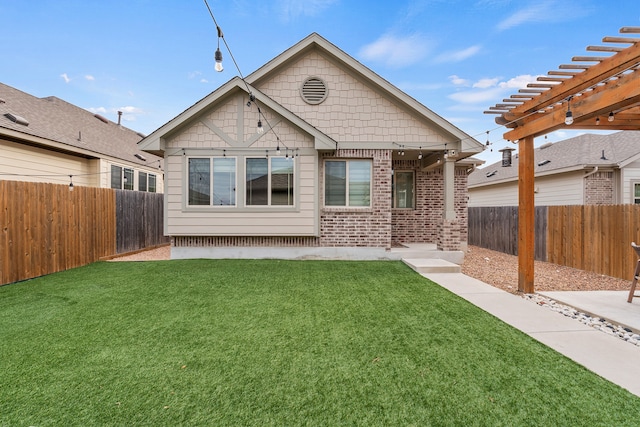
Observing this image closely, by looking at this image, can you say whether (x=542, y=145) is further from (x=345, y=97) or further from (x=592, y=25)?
(x=345, y=97)

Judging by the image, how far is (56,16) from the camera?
10.7 m

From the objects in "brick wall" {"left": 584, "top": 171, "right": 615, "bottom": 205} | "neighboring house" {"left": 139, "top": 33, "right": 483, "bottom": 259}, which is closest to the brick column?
"neighboring house" {"left": 139, "top": 33, "right": 483, "bottom": 259}

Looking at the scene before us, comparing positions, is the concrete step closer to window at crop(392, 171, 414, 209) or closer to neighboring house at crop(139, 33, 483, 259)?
neighboring house at crop(139, 33, 483, 259)

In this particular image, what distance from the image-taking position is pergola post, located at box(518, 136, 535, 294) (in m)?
5.37

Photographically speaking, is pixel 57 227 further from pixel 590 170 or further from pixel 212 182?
pixel 590 170

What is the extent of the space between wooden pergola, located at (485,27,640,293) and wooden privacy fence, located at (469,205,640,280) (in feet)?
7.17

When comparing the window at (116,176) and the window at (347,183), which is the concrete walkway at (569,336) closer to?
the window at (347,183)

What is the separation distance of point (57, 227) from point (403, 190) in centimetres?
1009

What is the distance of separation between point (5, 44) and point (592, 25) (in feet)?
77.8

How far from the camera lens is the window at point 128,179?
1292cm

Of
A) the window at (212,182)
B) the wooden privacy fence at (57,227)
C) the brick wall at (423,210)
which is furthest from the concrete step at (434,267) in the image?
the wooden privacy fence at (57,227)

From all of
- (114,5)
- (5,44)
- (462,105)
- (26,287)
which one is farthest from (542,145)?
(5,44)

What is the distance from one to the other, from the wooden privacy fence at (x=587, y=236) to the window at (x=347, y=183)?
5.41 metres

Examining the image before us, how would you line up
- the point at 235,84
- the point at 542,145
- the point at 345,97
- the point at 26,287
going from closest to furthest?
1. the point at 26,287
2. the point at 235,84
3. the point at 345,97
4. the point at 542,145
